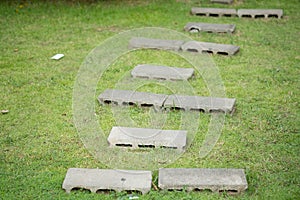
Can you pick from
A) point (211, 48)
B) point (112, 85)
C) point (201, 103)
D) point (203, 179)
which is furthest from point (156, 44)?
point (203, 179)

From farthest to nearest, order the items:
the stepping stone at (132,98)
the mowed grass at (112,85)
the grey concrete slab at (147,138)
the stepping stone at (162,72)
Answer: the stepping stone at (162,72)
the stepping stone at (132,98)
the grey concrete slab at (147,138)
the mowed grass at (112,85)

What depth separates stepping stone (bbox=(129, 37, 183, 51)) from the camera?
8.52m

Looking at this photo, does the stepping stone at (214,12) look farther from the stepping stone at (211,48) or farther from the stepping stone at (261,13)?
the stepping stone at (211,48)

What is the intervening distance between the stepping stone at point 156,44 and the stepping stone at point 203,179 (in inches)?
144

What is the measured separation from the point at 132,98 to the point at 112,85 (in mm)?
726

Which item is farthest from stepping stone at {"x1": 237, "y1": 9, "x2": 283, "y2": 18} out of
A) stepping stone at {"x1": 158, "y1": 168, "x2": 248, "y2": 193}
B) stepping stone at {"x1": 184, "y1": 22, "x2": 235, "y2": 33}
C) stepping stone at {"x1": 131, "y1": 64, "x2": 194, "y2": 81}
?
stepping stone at {"x1": 158, "y1": 168, "x2": 248, "y2": 193}

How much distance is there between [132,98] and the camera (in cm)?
671

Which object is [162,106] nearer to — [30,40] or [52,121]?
[52,121]

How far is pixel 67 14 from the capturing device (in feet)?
33.5

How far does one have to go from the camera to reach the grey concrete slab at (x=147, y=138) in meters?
5.73

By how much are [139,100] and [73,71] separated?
1.58 meters

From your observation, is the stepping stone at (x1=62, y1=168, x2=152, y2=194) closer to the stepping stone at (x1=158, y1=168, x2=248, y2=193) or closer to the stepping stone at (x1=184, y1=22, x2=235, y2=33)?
the stepping stone at (x1=158, y1=168, x2=248, y2=193)

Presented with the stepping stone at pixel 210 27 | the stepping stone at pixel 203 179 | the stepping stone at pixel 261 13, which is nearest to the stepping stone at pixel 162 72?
the stepping stone at pixel 210 27

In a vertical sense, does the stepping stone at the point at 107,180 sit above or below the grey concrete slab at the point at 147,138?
below
